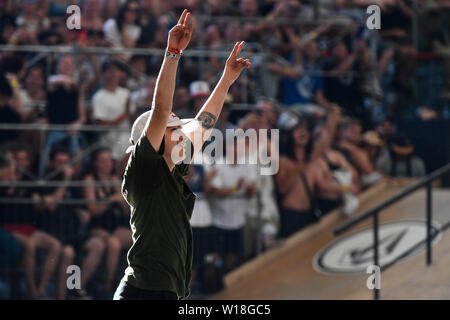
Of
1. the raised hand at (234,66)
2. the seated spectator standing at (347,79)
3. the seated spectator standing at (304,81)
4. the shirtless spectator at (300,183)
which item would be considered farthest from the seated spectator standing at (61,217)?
the raised hand at (234,66)

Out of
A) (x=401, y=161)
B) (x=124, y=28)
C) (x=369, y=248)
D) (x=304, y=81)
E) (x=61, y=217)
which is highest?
(x=124, y=28)

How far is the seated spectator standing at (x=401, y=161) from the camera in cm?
1031

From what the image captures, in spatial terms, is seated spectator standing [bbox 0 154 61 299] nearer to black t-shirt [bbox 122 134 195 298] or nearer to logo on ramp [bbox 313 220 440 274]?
logo on ramp [bbox 313 220 440 274]

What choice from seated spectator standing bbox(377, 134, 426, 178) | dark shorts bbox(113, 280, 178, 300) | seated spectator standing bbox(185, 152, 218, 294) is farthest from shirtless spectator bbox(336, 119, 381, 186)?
dark shorts bbox(113, 280, 178, 300)

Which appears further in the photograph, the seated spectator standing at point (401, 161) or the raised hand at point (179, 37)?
the seated spectator standing at point (401, 161)

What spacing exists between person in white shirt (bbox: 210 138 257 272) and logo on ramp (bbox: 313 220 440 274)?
1.06 m

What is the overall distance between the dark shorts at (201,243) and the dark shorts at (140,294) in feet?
15.0

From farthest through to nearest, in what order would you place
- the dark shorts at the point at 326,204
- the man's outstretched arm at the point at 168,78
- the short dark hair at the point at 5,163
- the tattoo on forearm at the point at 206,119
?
the dark shorts at the point at 326,204 < the short dark hair at the point at 5,163 < the tattoo on forearm at the point at 206,119 < the man's outstretched arm at the point at 168,78

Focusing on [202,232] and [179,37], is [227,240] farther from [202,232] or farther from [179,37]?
[179,37]

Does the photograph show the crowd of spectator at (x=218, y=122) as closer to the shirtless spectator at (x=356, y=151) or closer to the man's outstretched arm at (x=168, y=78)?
the shirtless spectator at (x=356, y=151)

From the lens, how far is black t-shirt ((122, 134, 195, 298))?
3752 millimetres

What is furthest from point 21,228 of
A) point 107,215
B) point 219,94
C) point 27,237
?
point 219,94

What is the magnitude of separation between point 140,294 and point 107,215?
4.48 meters

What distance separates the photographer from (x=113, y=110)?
346 inches
